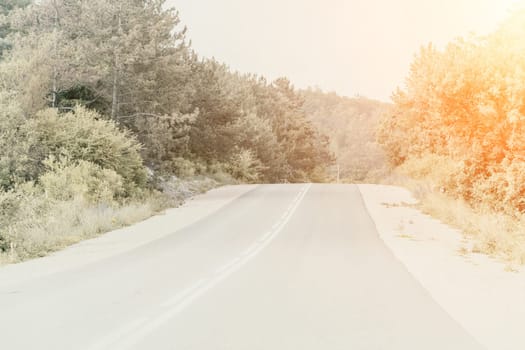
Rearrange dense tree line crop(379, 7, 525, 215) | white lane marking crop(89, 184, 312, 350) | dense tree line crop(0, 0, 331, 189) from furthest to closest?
dense tree line crop(0, 0, 331, 189)
dense tree line crop(379, 7, 525, 215)
white lane marking crop(89, 184, 312, 350)

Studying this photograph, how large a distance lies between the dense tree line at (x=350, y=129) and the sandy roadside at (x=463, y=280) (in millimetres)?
95136

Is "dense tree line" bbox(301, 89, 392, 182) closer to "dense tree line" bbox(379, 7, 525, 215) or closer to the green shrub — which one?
the green shrub

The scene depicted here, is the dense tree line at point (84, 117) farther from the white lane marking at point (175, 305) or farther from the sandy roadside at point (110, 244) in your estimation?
the white lane marking at point (175, 305)

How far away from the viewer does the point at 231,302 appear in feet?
29.0

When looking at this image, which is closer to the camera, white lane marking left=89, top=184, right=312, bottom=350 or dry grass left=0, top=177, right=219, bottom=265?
white lane marking left=89, top=184, right=312, bottom=350

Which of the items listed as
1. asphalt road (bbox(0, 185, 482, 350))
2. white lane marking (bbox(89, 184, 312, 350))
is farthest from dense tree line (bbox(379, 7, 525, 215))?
white lane marking (bbox(89, 184, 312, 350))

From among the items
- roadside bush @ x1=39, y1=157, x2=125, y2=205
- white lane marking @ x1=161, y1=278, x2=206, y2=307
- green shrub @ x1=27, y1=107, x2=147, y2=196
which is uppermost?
green shrub @ x1=27, y1=107, x2=147, y2=196

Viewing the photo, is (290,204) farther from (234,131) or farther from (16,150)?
(234,131)

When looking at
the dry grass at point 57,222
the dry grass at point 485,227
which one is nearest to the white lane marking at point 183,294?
the dry grass at point 57,222

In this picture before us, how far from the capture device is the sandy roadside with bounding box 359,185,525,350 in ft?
24.9

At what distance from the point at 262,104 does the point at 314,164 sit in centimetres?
1105

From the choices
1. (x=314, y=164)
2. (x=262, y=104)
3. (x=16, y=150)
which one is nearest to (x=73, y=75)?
(x=16, y=150)

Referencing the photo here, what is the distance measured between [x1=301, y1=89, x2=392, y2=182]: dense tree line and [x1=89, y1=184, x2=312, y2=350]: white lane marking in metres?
100

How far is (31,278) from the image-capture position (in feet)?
35.0
